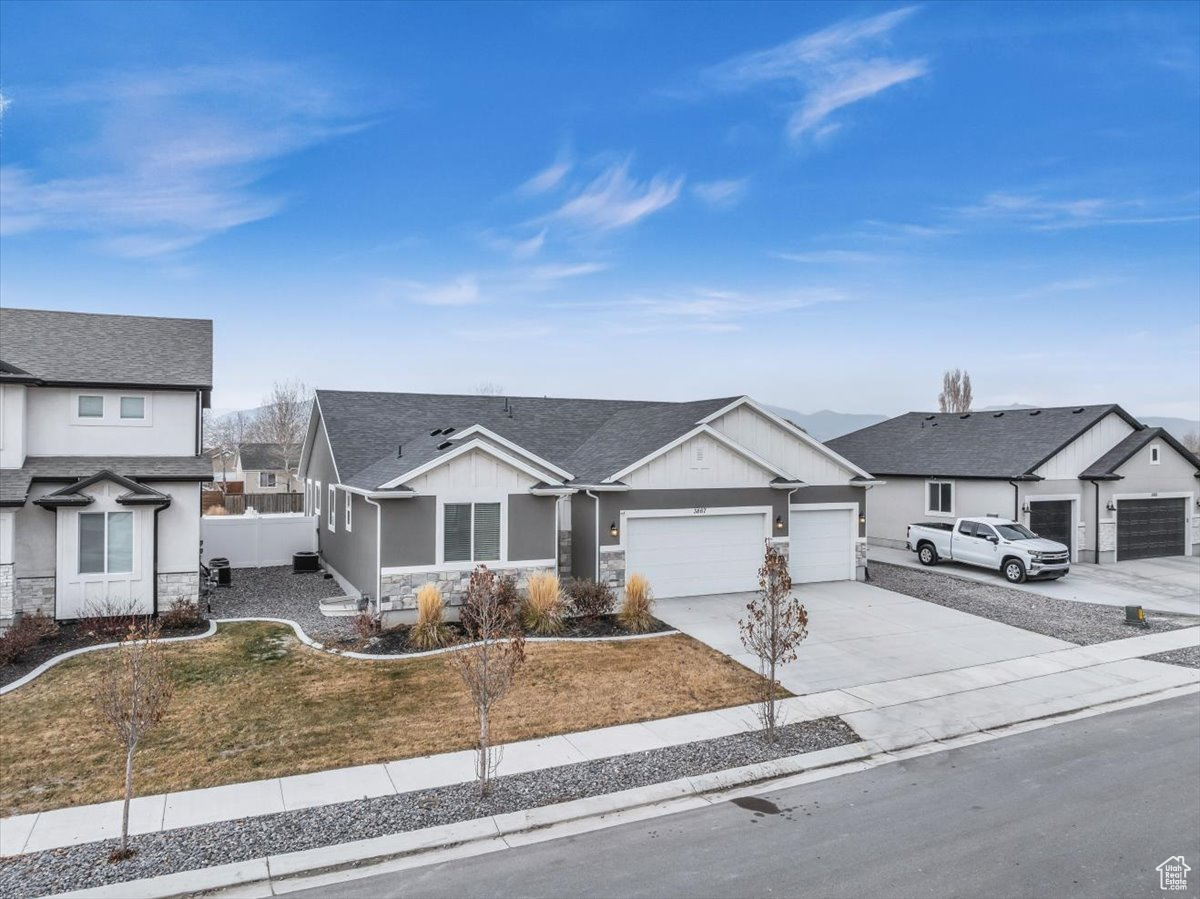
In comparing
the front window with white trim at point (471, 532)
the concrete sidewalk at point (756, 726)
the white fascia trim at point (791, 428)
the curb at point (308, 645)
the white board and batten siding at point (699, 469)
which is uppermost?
the white fascia trim at point (791, 428)

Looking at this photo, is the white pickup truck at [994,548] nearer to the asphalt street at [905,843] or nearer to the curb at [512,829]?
the asphalt street at [905,843]

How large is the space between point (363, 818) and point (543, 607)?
302 inches

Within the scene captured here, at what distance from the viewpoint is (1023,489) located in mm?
22906

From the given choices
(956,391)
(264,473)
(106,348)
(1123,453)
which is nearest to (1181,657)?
(1123,453)

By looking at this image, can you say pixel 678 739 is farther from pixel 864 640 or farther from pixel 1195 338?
pixel 1195 338

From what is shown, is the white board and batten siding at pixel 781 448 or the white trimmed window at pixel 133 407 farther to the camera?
the white board and batten siding at pixel 781 448

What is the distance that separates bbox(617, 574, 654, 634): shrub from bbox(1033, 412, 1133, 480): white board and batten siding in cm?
1523

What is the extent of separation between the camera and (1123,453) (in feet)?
80.1

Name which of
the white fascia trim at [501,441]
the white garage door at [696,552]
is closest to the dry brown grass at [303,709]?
the white garage door at [696,552]

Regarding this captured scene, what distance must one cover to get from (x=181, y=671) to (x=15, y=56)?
42.6 feet

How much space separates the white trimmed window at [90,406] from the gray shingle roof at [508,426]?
17.8 ft

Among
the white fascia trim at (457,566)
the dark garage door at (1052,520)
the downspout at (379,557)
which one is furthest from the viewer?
the dark garage door at (1052,520)

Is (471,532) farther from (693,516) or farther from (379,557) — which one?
(693,516)

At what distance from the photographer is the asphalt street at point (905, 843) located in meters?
5.80
